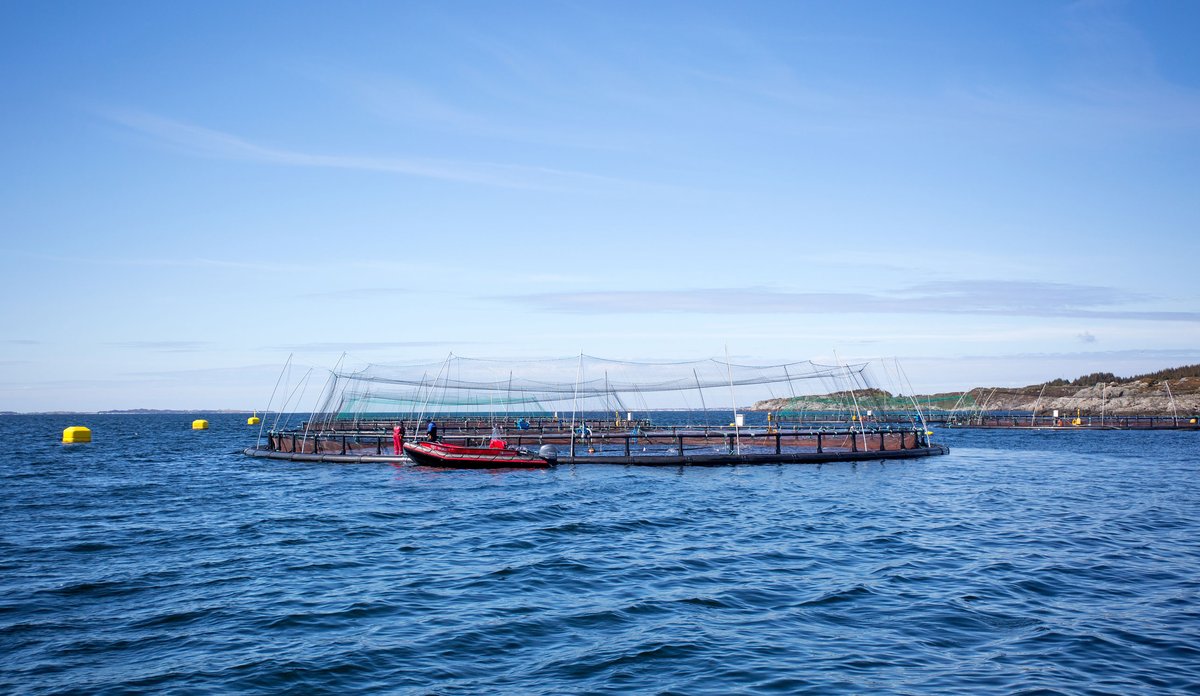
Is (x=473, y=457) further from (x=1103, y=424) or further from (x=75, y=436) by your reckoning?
(x=1103, y=424)

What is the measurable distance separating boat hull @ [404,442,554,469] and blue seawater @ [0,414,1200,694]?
10.0 meters

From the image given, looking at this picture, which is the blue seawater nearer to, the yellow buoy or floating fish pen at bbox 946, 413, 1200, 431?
the yellow buoy

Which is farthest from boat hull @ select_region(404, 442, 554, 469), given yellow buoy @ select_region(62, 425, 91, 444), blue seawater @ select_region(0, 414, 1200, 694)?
yellow buoy @ select_region(62, 425, 91, 444)

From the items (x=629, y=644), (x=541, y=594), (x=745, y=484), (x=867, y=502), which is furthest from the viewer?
(x=745, y=484)

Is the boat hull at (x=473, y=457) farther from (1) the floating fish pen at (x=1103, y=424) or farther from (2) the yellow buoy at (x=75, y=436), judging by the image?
(1) the floating fish pen at (x=1103, y=424)

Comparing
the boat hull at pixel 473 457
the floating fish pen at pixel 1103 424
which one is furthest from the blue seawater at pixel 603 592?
the floating fish pen at pixel 1103 424

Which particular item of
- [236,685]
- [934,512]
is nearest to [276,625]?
[236,685]

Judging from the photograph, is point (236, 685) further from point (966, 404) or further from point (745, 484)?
point (966, 404)

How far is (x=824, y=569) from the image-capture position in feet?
68.1

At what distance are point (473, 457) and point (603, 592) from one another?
31462mm

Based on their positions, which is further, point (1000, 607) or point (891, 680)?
point (1000, 607)

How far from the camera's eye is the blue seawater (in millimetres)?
13023

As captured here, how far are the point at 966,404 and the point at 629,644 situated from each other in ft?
663

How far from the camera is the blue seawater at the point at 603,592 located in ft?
42.7
